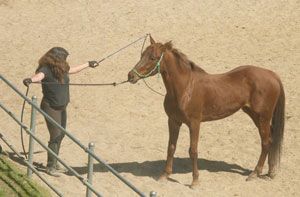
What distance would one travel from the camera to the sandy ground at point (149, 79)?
10.3 m

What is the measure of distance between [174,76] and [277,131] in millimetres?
2053

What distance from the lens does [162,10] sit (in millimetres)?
16891

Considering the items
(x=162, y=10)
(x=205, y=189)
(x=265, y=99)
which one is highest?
(x=162, y=10)

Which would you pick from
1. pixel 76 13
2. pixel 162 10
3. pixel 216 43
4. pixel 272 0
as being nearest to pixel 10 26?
pixel 76 13

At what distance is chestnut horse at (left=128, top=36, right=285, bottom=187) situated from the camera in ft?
31.0

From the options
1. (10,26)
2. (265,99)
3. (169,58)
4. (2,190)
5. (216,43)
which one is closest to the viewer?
(2,190)

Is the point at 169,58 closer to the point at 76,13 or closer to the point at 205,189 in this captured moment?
the point at 205,189

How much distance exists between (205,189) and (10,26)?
8153 millimetres

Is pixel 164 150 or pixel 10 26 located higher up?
pixel 10 26

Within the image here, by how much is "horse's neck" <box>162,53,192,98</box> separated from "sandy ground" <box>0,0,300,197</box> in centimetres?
142

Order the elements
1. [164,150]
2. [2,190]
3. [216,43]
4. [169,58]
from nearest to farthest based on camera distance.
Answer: [2,190], [169,58], [164,150], [216,43]

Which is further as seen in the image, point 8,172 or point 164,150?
point 164,150

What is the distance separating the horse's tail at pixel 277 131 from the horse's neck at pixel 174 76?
5.58ft

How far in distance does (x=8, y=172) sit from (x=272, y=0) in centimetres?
1013
